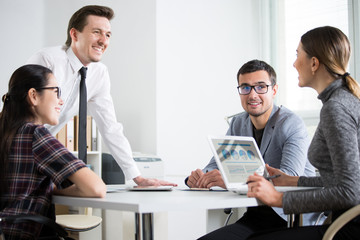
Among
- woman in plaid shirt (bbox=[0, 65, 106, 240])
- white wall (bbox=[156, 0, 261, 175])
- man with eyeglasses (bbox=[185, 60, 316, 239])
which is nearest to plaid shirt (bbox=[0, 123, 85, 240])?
woman in plaid shirt (bbox=[0, 65, 106, 240])

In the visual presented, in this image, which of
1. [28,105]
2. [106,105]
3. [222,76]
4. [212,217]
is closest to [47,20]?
[222,76]

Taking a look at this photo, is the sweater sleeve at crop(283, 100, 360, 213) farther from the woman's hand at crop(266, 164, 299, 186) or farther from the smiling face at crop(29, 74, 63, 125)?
the smiling face at crop(29, 74, 63, 125)

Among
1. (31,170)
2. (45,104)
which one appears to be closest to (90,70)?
(45,104)

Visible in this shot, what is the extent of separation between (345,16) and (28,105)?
312cm

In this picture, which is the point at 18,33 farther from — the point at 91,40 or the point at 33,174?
the point at 33,174

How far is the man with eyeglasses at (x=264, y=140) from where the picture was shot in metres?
1.92

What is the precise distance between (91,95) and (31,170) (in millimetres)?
1159

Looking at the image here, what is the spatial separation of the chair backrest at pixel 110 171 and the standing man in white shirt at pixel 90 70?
1.40m

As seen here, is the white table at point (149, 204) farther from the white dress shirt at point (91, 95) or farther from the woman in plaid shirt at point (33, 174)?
the white dress shirt at point (91, 95)

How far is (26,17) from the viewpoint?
14.8ft

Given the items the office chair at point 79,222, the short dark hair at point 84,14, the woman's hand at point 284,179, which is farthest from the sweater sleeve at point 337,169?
the office chair at point 79,222

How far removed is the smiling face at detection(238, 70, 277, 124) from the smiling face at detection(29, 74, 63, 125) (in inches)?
39.0

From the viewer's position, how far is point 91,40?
2469mm

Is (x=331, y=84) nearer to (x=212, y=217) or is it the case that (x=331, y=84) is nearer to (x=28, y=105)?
(x=28, y=105)
